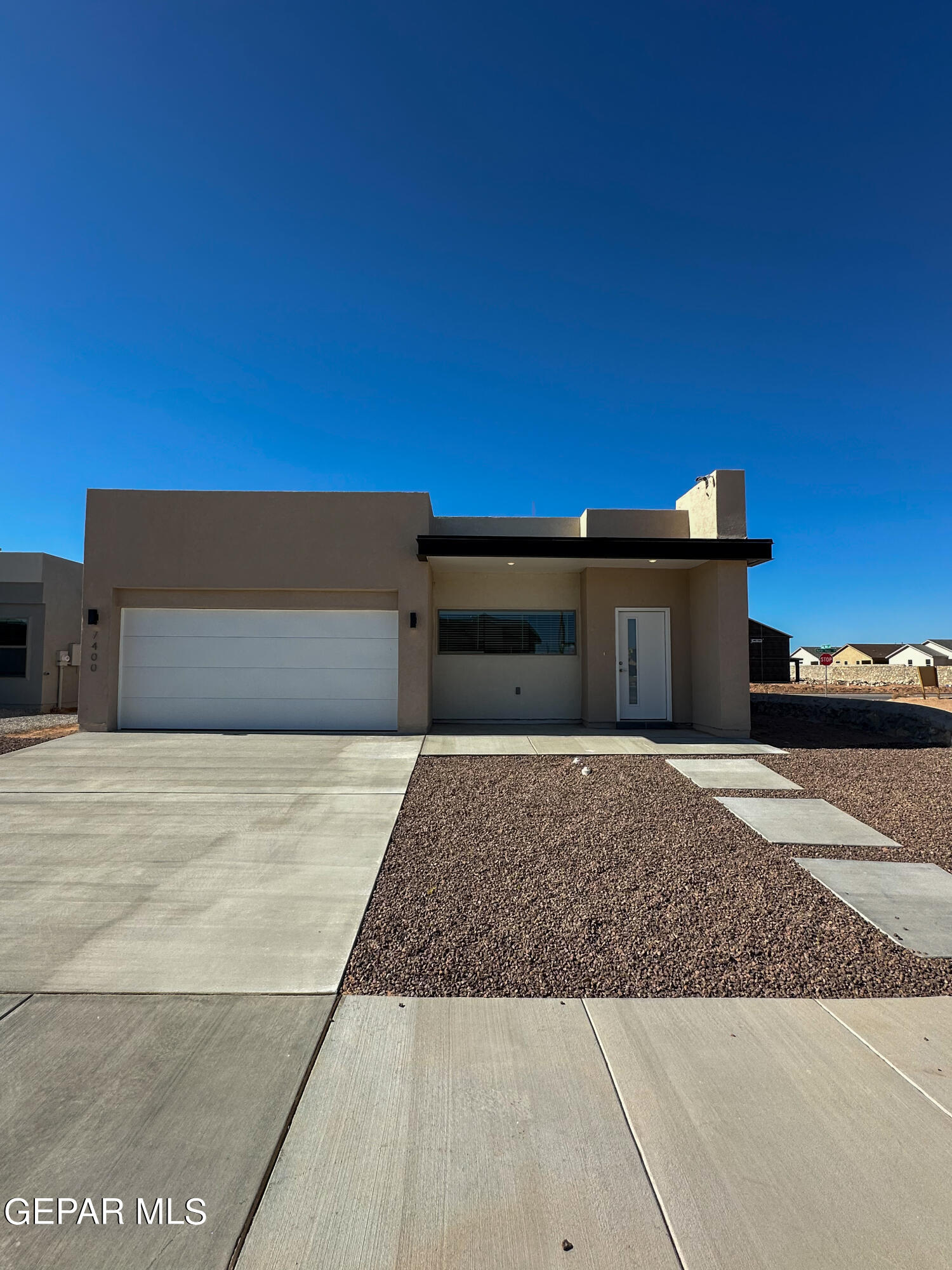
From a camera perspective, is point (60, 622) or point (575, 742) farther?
point (60, 622)

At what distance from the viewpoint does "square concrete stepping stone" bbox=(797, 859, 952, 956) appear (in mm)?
3451

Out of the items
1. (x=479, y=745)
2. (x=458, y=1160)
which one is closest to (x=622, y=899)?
(x=458, y=1160)

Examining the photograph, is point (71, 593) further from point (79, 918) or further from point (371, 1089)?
point (371, 1089)

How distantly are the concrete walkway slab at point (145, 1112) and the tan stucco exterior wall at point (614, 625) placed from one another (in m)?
9.25

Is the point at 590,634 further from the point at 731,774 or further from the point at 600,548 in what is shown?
the point at 731,774

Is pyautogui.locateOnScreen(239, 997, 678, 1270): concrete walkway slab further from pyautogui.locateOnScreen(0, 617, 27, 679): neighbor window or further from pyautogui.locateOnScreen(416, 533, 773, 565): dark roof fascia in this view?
pyautogui.locateOnScreen(0, 617, 27, 679): neighbor window

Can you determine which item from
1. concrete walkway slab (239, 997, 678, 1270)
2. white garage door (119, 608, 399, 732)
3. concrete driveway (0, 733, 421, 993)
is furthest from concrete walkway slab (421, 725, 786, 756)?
concrete walkway slab (239, 997, 678, 1270)

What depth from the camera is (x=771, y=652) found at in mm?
35906

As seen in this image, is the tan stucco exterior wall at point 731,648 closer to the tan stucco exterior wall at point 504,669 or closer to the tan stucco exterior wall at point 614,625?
the tan stucco exterior wall at point 614,625

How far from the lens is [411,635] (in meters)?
10.3

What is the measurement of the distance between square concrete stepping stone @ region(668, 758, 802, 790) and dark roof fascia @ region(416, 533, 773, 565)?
3.51 metres

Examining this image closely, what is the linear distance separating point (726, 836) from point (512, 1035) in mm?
3126

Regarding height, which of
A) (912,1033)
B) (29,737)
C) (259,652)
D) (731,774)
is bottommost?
(912,1033)

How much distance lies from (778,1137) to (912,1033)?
107 centimetres
